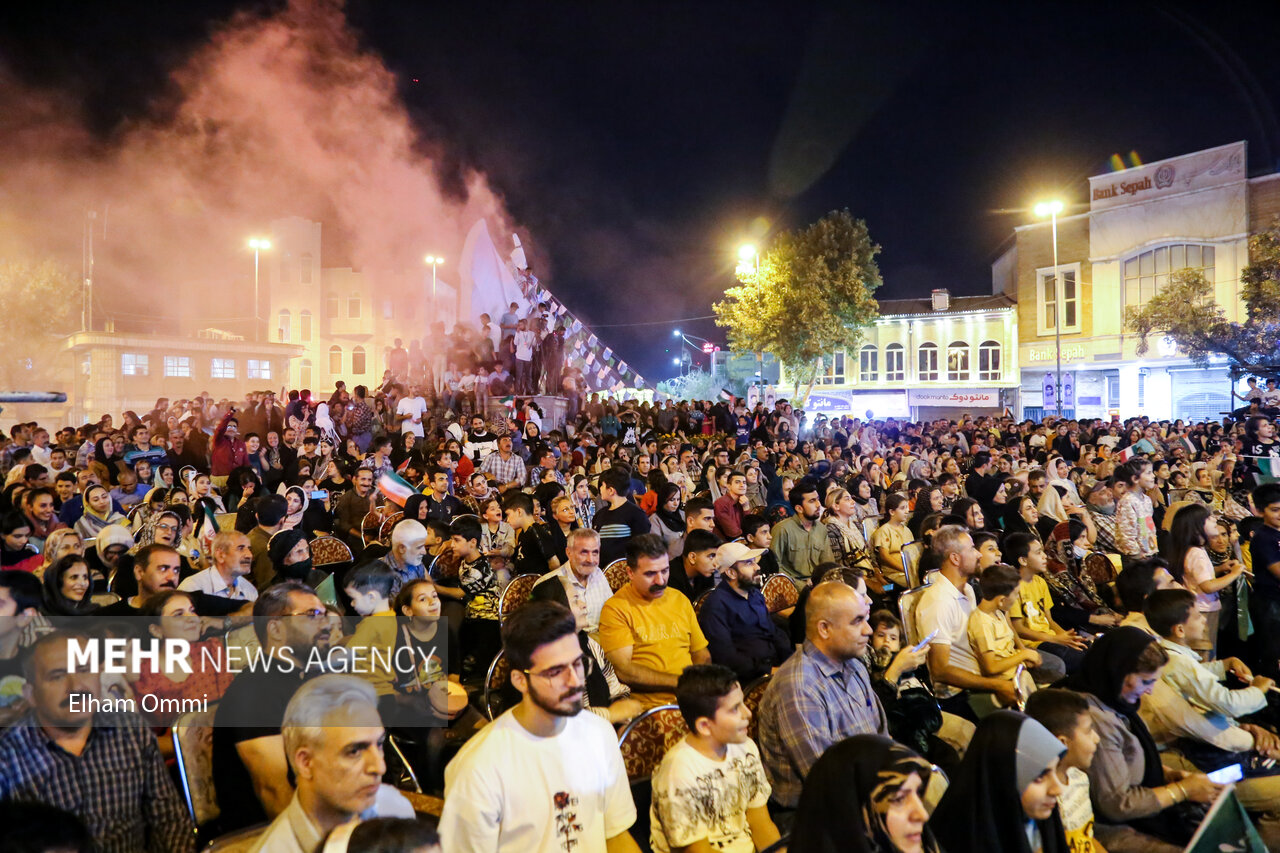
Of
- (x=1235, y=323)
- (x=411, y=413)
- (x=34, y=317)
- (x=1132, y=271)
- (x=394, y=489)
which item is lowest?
(x=394, y=489)

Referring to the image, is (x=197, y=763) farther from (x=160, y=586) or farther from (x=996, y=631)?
(x=996, y=631)

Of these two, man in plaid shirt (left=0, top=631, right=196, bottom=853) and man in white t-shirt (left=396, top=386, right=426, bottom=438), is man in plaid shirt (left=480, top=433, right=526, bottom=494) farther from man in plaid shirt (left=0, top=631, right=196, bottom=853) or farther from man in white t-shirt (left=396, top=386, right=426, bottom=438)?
man in plaid shirt (left=0, top=631, right=196, bottom=853)

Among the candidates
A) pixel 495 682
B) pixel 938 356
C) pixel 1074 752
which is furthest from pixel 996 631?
pixel 938 356

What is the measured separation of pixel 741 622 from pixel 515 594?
1455mm

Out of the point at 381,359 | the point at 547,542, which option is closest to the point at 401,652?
the point at 547,542

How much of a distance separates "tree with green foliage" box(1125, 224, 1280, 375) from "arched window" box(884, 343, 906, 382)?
1299 centimetres

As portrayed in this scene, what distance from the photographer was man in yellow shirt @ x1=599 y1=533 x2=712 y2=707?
4137 mm

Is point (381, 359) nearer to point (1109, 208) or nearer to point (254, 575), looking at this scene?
point (1109, 208)

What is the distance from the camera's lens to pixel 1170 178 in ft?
103

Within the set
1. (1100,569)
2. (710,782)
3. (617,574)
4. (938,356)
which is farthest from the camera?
A: (938,356)

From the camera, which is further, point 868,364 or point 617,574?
point 868,364

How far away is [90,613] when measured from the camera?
172 inches

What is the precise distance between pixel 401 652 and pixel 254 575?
2280 mm

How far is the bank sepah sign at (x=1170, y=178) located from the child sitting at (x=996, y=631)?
1340 inches
